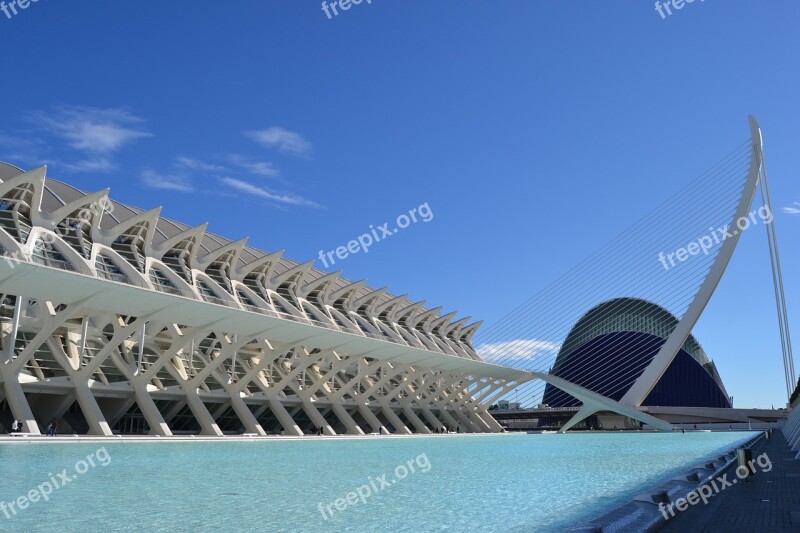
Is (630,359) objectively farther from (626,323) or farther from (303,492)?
(303,492)

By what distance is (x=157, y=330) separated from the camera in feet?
94.3

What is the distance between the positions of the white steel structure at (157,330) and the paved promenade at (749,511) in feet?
58.7

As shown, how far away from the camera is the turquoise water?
7695 mm

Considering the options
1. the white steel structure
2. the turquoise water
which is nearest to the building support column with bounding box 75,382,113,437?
the white steel structure

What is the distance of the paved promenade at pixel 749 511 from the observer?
620 centimetres

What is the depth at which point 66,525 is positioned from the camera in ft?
23.9

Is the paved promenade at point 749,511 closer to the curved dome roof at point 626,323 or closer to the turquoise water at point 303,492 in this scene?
the turquoise water at point 303,492

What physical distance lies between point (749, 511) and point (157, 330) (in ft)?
82.7

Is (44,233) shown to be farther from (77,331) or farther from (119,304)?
(119,304)

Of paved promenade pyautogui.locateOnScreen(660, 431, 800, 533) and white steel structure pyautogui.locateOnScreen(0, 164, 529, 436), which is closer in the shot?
paved promenade pyautogui.locateOnScreen(660, 431, 800, 533)

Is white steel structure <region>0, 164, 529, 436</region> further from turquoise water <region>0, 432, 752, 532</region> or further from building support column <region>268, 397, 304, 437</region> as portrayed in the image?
turquoise water <region>0, 432, 752, 532</region>

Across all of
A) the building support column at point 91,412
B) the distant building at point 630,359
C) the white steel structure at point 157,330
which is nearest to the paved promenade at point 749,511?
the white steel structure at point 157,330

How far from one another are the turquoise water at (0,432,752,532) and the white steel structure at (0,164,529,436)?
7.50 metres

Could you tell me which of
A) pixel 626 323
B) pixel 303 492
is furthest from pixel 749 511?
pixel 626 323
